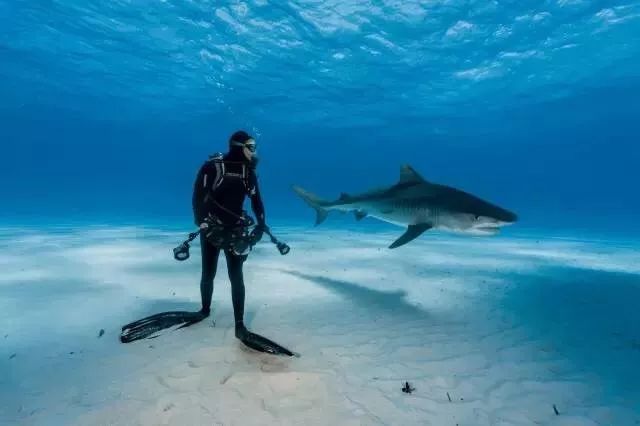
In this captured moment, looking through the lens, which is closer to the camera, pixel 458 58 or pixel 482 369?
pixel 482 369

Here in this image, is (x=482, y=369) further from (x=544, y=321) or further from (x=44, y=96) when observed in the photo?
(x=44, y=96)

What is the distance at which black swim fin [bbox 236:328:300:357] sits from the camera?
12.9 feet

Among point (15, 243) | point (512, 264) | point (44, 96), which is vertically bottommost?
point (15, 243)

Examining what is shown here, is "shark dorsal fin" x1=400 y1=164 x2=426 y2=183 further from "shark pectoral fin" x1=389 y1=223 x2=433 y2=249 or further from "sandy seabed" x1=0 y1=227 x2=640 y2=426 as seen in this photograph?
"sandy seabed" x1=0 y1=227 x2=640 y2=426

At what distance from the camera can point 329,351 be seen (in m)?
4.12

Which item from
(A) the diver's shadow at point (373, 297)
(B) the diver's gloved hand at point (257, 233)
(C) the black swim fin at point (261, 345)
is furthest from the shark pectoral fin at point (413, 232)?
(C) the black swim fin at point (261, 345)

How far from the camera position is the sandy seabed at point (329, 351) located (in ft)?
9.83

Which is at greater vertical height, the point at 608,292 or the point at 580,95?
the point at 580,95

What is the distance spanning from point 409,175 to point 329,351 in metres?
4.10

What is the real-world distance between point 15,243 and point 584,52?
93.3 feet

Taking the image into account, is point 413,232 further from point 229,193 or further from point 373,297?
point 229,193

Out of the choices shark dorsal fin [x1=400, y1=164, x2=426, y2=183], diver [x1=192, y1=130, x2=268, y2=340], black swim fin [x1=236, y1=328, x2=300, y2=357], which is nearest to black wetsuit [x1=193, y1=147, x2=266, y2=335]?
diver [x1=192, y1=130, x2=268, y2=340]

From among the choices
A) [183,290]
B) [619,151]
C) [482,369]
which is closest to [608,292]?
[482,369]

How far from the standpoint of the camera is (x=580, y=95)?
32656mm
